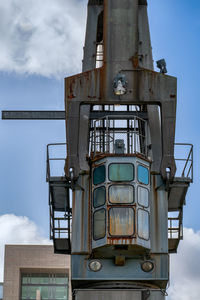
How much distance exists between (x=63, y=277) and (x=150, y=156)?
105ft

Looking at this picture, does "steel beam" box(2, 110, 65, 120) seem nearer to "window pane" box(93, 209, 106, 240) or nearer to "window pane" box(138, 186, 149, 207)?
"window pane" box(138, 186, 149, 207)

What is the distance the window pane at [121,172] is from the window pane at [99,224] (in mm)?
1688

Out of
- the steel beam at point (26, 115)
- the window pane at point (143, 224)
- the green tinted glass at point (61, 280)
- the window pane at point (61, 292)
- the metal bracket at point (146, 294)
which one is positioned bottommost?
the metal bracket at point (146, 294)

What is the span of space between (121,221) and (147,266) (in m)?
Answer: 2.74

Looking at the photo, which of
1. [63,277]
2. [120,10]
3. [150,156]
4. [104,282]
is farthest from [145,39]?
[63,277]

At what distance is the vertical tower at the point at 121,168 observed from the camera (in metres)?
38.9

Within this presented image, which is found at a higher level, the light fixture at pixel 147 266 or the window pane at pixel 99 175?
the window pane at pixel 99 175

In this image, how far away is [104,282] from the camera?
39.2 m

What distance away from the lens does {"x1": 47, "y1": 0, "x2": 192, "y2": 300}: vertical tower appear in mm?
38938

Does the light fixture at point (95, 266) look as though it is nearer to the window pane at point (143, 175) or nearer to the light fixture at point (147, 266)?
the light fixture at point (147, 266)

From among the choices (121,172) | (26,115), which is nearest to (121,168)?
(121,172)

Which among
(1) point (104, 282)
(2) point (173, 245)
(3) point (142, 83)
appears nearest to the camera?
(1) point (104, 282)

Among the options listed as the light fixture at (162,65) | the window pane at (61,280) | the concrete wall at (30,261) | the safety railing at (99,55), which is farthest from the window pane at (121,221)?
the window pane at (61,280)

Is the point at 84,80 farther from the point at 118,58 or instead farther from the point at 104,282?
the point at 104,282
